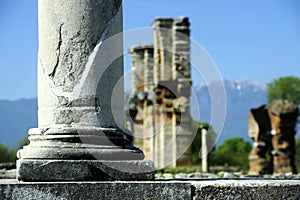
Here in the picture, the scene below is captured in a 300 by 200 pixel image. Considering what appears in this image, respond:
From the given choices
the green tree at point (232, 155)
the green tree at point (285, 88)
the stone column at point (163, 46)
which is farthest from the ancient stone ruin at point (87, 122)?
the green tree at point (285, 88)

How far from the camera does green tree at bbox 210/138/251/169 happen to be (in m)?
40.1

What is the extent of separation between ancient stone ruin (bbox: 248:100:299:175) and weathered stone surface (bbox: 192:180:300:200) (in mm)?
17490

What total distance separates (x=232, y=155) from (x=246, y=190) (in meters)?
41.7

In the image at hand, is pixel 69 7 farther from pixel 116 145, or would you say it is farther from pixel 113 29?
pixel 116 145

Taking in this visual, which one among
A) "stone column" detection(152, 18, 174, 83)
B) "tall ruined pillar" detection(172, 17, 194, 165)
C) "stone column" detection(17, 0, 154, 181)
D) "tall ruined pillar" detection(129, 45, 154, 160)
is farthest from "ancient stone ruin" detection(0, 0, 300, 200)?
"stone column" detection(152, 18, 174, 83)

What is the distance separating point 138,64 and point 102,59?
33.5 metres

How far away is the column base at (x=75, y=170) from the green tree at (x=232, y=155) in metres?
32.0

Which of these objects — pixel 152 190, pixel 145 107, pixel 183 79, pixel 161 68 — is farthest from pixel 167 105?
pixel 152 190

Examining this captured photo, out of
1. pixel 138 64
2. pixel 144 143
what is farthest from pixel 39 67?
pixel 138 64

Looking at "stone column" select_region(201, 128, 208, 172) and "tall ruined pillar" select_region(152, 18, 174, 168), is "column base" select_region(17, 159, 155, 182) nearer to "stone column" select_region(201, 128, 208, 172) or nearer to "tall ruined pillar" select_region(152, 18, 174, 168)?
"stone column" select_region(201, 128, 208, 172)

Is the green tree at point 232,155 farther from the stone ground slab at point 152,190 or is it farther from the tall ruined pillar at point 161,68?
the stone ground slab at point 152,190

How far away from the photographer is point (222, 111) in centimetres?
610

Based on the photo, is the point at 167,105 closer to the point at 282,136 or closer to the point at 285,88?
the point at 282,136

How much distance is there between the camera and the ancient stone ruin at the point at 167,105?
24.8 meters
